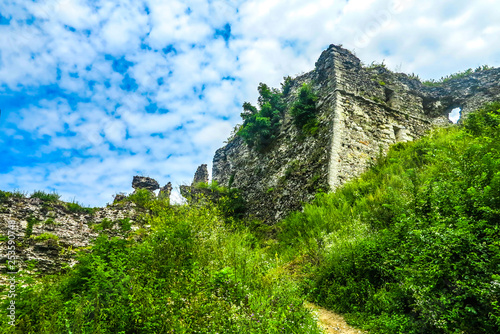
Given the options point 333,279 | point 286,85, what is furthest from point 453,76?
point 333,279

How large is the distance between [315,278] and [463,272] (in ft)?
9.52

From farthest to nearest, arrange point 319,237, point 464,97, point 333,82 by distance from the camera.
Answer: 1. point 464,97
2. point 333,82
3. point 319,237

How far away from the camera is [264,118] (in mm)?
14531

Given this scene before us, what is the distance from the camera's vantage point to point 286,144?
1323 cm

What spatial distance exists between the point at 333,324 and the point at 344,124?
8405 mm

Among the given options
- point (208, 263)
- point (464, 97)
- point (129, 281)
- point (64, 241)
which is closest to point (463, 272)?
point (208, 263)

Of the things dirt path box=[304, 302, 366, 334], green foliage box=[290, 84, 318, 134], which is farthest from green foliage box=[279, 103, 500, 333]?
green foliage box=[290, 84, 318, 134]

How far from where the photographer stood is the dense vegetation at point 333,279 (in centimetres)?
272

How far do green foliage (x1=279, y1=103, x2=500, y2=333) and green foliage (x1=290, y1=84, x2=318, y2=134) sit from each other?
A: 19.8ft

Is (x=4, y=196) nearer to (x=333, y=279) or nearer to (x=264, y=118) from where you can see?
(x=264, y=118)

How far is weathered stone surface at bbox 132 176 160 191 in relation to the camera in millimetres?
17636

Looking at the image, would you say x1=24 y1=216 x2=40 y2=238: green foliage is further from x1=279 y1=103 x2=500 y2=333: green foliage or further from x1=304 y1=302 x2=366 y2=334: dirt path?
x1=304 y1=302 x2=366 y2=334: dirt path

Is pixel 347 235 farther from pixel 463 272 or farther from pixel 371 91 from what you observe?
pixel 371 91

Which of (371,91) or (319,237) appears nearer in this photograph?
(319,237)
